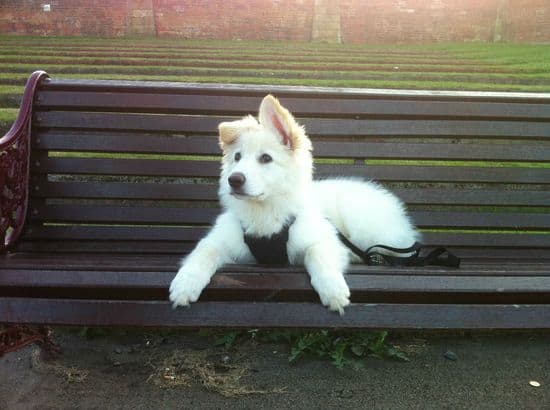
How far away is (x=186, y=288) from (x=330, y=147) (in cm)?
175

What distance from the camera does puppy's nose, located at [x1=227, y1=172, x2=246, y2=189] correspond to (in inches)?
99.0

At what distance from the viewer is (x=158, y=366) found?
11.1 feet

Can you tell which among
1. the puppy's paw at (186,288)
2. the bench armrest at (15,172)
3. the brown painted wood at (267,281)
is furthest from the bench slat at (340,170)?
the puppy's paw at (186,288)

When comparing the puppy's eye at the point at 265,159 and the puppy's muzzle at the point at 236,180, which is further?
the puppy's eye at the point at 265,159

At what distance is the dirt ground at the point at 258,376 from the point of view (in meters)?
3.04

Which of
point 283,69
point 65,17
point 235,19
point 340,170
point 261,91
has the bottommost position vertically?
point 340,170

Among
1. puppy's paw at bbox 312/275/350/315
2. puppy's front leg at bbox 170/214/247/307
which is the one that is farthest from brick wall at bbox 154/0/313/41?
puppy's paw at bbox 312/275/350/315

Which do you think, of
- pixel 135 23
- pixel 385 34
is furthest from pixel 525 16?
pixel 135 23

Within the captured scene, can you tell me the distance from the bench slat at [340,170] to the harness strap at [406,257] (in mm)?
605

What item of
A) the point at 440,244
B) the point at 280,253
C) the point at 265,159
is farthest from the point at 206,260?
the point at 440,244

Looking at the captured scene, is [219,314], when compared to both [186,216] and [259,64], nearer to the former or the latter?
[186,216]

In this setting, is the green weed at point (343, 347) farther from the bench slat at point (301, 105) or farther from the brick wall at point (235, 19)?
the brick wall at point (235, 19)

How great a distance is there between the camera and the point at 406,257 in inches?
116

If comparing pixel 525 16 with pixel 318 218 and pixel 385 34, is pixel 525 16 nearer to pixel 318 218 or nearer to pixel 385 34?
pixel 385 34
